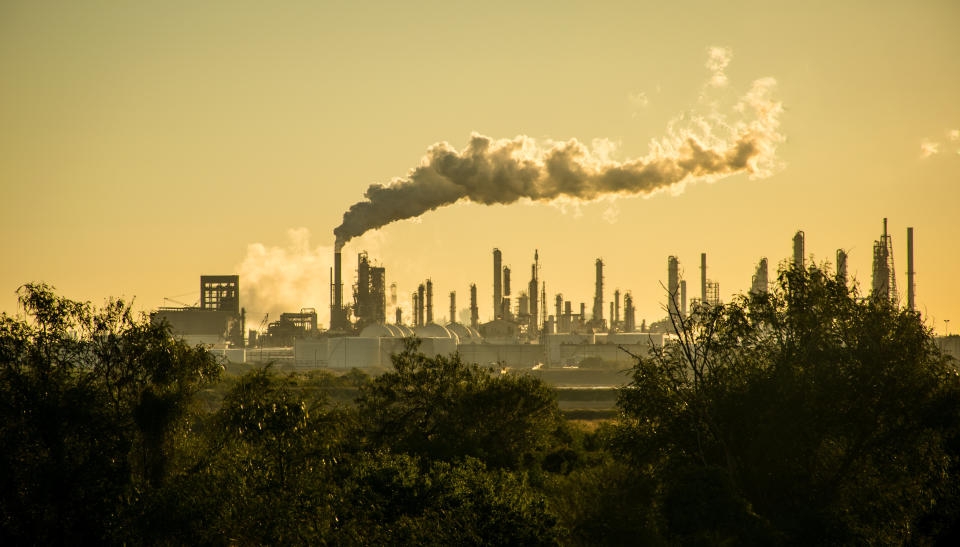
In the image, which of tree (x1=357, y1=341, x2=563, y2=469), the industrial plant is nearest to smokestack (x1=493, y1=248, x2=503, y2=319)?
the industrial plant

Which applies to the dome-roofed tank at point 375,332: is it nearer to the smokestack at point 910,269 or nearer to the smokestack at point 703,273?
the smokestack at point 703,273

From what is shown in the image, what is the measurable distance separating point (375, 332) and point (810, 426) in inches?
3891

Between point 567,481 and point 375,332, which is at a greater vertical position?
point 375,332

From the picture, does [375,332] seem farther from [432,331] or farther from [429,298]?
[429,298]

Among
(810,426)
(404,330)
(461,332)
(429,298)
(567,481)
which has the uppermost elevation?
(429,298)

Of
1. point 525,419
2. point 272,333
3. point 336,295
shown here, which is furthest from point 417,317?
point 525,419

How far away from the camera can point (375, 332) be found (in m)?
119

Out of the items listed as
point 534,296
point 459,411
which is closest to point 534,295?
point 534,296

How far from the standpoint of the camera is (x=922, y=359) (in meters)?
22.7

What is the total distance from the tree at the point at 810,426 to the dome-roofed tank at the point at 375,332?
313ft

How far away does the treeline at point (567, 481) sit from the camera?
1978 centimetres

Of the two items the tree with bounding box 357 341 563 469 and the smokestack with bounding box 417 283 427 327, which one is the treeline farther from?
the smokestack with bounding box 417 283 427 327

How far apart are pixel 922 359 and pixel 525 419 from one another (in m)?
14.2

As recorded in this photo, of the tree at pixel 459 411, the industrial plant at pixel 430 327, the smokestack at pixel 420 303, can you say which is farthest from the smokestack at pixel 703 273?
the tree at pixel 459 411
